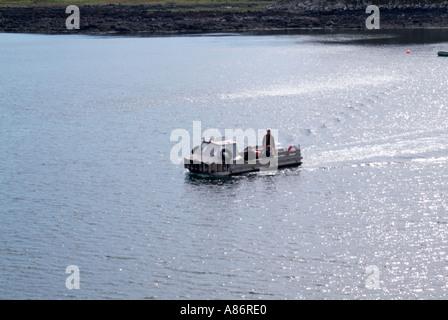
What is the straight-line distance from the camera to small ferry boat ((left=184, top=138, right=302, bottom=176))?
2274 inches

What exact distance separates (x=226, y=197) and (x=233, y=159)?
18.6 feet

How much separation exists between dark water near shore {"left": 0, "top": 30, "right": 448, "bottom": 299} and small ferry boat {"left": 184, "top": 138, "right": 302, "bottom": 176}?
103 cm

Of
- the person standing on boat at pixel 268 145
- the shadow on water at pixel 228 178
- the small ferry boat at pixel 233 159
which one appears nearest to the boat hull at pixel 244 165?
the small ferry boat at pixel 233 159

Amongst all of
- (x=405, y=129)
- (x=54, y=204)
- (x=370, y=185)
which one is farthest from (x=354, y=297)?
(x=405, y=129)

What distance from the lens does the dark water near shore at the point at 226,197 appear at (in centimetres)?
3950

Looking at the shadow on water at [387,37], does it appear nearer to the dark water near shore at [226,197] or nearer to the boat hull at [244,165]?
the dark water near shore at [226,197]

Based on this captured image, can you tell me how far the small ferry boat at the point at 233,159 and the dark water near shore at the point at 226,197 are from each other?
3.38 ft

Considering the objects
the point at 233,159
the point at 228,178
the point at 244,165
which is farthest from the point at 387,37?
the point at 228,178

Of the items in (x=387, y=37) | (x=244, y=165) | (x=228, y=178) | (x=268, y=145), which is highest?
(x=387, y=37)

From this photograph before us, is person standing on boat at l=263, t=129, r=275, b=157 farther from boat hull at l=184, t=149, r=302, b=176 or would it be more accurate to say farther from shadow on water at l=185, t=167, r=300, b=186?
shadow on water at l=185, t=167, r=300, b=186

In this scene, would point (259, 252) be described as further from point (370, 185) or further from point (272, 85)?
point (272, 85)

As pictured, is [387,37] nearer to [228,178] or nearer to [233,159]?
[233,159]

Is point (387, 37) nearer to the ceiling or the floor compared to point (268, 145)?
nearer to the ceiling

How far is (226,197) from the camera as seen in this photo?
53062 mm
